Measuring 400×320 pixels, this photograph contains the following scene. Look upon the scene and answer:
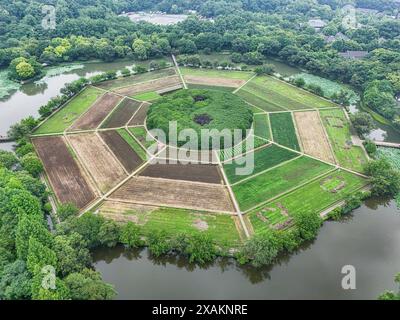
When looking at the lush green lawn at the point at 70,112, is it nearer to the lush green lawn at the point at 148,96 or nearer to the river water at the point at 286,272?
the lush green lawn at the point at 148,96

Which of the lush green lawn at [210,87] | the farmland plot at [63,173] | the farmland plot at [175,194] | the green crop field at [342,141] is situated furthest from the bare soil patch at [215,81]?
the farmland plot at [175,194]

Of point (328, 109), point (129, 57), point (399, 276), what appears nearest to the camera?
point (399, 276)

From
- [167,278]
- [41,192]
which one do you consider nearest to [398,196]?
[167,278]

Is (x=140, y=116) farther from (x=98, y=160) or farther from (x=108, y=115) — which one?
(x=98, y=160)

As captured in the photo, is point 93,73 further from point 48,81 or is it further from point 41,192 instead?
point 41,192

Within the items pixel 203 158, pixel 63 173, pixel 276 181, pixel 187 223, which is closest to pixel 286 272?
pixel 187 223
